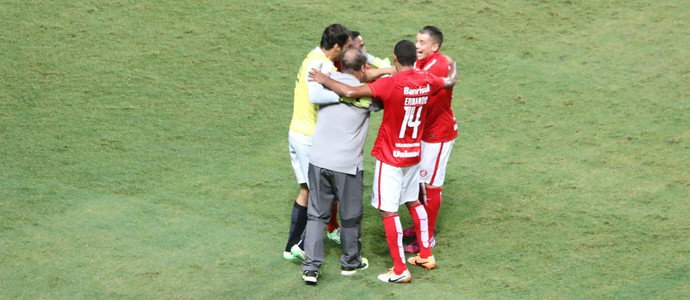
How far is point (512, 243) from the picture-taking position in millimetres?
8492

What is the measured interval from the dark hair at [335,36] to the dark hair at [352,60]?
192 millimetres

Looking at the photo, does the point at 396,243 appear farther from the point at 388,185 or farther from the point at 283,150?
the point at 283,150

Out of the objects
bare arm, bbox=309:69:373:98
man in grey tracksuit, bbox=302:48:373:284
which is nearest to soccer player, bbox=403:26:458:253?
man in grey tracksuit, bbox=302:48:373:284

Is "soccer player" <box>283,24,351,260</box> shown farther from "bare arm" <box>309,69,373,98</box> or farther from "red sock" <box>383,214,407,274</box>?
"red sock" <box>383,214,407,274</box>

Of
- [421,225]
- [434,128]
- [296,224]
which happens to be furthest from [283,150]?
[421,225]

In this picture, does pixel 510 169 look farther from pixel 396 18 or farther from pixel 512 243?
pixel 396 18

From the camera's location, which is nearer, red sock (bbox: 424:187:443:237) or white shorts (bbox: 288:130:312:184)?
white shorts (bbox: 288:130:312:184)

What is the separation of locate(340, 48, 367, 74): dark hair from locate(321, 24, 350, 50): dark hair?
7.6 inches

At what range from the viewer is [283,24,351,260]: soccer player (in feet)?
25.7

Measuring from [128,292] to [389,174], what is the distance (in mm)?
2135

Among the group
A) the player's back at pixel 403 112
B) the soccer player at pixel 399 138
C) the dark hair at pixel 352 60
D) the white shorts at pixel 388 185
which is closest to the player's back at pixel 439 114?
the soccer player at pixel 399 138

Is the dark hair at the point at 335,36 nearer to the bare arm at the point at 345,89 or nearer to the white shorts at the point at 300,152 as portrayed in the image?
the bare arm at the point at 345,89

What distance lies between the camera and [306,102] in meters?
8.01

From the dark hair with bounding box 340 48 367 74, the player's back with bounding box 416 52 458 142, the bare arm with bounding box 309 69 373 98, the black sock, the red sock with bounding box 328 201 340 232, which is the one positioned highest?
the dark hair with bounding box 340 48 367 74
